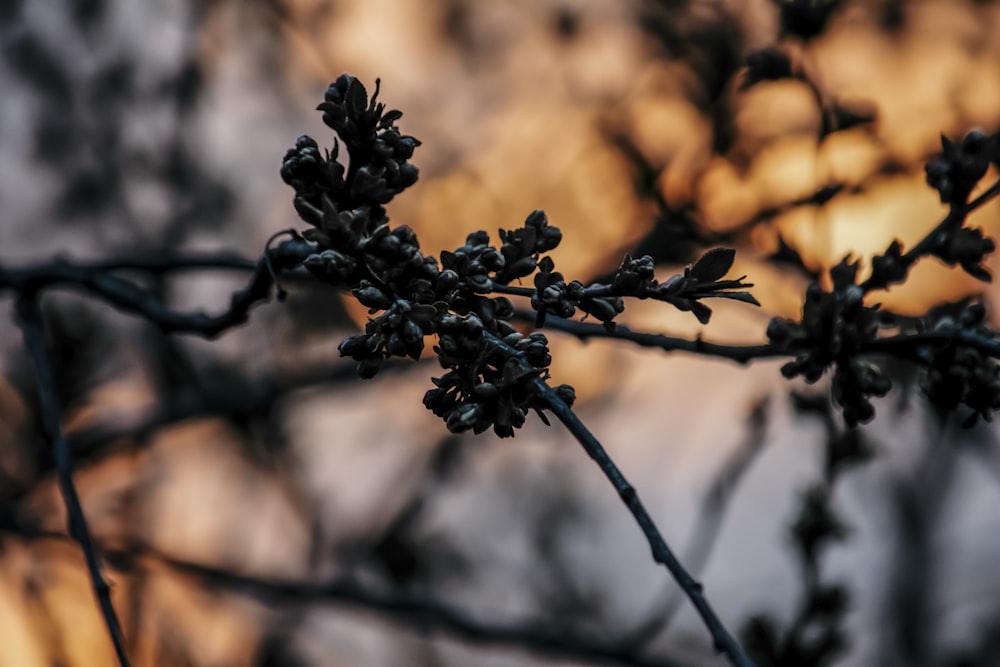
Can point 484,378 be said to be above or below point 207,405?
below

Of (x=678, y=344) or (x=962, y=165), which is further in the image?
(x=678, y=344)

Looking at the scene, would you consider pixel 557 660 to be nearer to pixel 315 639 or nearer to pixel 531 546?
pixel 531 546

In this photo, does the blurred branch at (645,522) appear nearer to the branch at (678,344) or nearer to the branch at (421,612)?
the branch at (678,344)

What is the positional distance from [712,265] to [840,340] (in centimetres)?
19

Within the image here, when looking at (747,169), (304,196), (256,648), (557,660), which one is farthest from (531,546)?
(304,196)

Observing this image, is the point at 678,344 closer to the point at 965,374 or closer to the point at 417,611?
the point at 965,374

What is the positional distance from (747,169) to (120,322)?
10.9ft

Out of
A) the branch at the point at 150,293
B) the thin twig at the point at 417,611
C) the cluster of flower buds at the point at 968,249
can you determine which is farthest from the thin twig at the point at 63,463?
the thin twig at the point at 417,611

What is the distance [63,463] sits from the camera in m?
1.52

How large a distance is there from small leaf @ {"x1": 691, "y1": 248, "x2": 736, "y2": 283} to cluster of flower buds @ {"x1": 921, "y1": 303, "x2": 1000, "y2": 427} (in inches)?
12.1

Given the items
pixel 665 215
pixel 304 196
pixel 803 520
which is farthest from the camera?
pixel 665 215

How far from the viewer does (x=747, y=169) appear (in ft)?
12.7

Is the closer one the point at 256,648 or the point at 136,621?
the point at 136,621

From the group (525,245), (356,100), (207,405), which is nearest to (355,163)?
(356,100)
